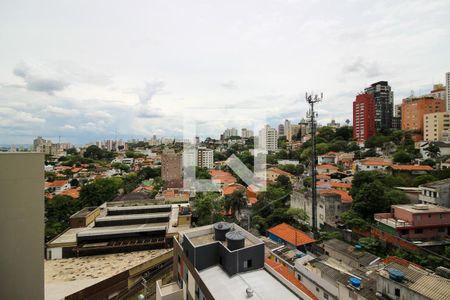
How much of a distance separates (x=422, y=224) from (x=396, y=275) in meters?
3.44

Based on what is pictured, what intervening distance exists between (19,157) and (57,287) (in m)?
4.40

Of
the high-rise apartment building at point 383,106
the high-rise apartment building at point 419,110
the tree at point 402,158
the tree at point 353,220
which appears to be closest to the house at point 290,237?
the tree at point 353,220

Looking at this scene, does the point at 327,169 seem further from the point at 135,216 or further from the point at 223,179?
the point at 135,216

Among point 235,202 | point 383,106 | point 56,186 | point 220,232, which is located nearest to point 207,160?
point 235,202

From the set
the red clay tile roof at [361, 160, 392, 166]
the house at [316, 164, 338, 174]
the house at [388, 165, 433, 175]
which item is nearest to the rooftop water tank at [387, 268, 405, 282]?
the house at [388, 165, 433, 175]

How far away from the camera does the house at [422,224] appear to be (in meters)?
5.29

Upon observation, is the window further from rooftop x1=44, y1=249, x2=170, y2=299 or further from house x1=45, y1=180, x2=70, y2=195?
house x1=45, y1=180, x2=70, y2=195

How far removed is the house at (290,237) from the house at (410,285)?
2.57 m

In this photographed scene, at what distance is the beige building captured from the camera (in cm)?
1350

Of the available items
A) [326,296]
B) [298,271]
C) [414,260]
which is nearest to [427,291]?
[326,296]

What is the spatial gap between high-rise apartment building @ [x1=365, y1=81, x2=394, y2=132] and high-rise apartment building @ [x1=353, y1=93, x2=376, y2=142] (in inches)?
38.3

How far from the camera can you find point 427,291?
270 centimetres

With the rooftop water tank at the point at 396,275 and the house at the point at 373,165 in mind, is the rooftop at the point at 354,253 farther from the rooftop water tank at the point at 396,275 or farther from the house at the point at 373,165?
the house at the point at 373,165

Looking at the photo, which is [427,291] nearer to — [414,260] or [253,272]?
[253,272]
